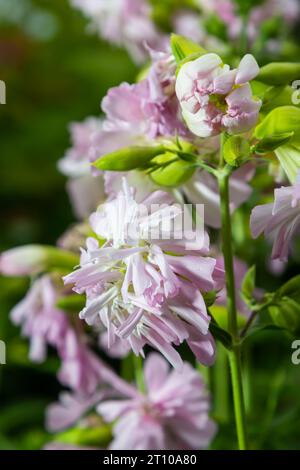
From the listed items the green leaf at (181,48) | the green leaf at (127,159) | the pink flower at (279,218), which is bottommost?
the pink flower at (279,218)

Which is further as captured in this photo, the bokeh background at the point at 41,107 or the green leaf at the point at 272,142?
the bokeh background at the point at 41,107

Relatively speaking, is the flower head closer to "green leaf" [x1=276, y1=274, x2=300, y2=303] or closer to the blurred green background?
"green leaf" [x1=276, y1=274, x2=300, y2=303]

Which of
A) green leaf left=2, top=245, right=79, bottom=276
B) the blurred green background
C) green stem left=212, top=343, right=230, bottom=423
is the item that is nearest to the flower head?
green leaf left=2, top=245, right=79, bottom=276

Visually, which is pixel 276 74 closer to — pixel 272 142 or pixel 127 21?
pixel 272 142

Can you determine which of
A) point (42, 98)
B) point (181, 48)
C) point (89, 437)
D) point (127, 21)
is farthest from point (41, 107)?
point (181, 48)

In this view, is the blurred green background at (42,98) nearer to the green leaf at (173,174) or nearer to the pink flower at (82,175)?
the pink flower at (82,175)

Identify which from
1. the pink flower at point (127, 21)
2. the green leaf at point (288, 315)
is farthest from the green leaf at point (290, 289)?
the pink flower at point (127, 21)
